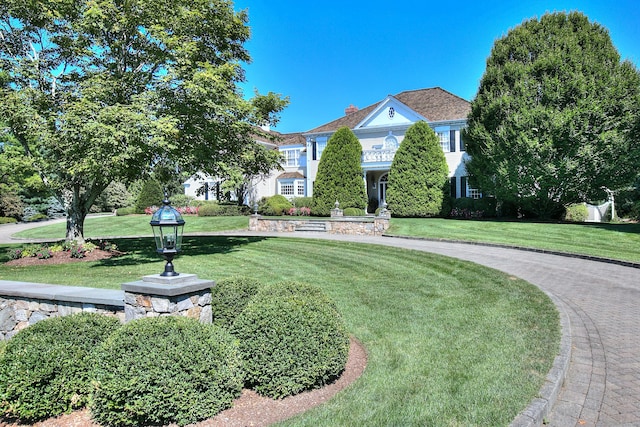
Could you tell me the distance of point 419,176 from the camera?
82.5 ft

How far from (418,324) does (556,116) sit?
52.6 feet

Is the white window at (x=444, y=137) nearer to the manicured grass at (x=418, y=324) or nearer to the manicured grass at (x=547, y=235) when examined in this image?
the manicured grass at (x=547, y=235)

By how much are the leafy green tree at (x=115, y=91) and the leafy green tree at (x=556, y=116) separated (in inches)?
499

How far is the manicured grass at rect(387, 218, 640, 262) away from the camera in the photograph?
12727mm

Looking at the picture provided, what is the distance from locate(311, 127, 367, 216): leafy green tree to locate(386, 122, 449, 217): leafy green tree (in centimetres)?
269

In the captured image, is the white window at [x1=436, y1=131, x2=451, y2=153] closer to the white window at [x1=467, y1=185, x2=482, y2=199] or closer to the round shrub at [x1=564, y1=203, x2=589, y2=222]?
the white window at [x1=467, y1=185, x2=482, y2=199]

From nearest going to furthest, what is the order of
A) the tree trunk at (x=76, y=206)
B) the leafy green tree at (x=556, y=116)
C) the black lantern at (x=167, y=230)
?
the black lantern at (x=167, y=230) → the tree trunk at (x=76, y=206) → the leafy green tree at (x=556, y=116)

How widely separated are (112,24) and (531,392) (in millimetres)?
12926

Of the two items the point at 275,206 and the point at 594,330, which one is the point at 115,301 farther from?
the point at 275,206

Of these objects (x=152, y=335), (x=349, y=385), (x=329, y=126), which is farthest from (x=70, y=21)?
(x=329, y=126)

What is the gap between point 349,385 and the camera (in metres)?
3.97

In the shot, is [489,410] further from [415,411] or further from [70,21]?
[70,21]

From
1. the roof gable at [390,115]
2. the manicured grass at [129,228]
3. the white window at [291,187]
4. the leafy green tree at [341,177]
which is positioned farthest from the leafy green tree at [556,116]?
the white window at [291,187]

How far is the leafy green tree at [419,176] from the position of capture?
25078mm
